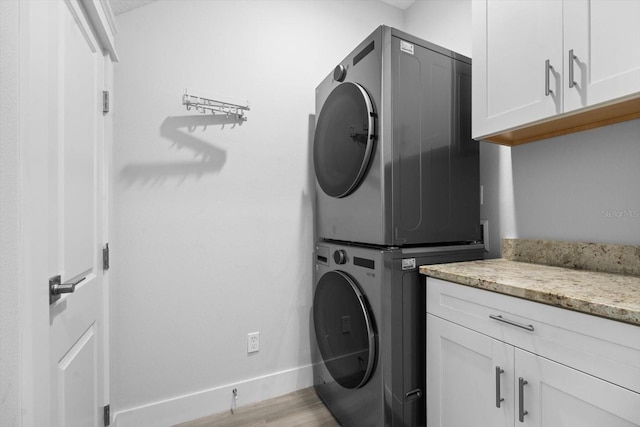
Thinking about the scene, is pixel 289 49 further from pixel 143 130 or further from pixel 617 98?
pixel 617 98

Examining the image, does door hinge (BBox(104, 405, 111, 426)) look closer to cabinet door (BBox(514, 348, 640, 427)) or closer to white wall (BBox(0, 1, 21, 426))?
white wall (BBox(0, 1, 21, 426))

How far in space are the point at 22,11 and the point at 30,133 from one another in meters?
0.30

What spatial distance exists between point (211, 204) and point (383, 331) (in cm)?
120

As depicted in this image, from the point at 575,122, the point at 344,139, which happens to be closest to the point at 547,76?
the point at 575,122

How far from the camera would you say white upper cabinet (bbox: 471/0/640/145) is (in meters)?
0.95

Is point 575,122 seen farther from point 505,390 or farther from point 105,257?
point 105,257

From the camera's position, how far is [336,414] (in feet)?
5.44

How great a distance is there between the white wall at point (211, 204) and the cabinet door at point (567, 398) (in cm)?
134

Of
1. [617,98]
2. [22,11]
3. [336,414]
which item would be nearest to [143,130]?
[22,11]

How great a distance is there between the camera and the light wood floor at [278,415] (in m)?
1.65

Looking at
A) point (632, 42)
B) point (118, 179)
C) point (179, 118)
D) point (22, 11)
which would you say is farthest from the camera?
point (179, 118)

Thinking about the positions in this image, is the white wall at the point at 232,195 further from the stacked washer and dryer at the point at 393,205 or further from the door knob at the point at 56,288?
the door knob at the point at 56,288

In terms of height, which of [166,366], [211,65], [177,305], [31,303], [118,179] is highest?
[211,65]

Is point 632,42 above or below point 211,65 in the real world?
below
